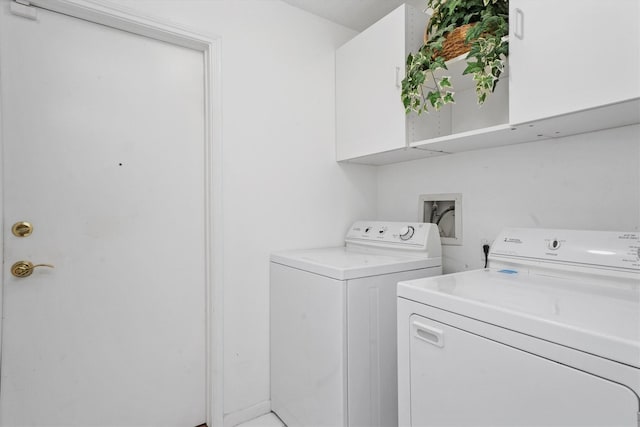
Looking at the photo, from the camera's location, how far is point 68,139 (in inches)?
55.2

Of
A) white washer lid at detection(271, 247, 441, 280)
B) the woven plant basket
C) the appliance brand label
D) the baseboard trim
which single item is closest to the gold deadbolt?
white washer lid at detection(271, 247, 441, 280)

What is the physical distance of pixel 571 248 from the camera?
3.86 ft

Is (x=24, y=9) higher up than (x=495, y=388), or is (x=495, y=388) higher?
(x=24, y=9)

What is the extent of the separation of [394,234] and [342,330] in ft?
2.17

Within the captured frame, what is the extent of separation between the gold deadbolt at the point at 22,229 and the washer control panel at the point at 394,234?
1580 mm

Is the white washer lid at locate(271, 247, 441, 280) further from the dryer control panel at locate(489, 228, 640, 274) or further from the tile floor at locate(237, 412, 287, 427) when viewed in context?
the tile floor at locate(237, 412, 287, 427)

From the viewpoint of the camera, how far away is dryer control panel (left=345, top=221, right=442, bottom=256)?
1.60 metres

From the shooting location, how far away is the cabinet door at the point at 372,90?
1617mm

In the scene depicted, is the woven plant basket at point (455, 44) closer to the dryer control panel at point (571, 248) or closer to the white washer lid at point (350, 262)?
the dryer control panel at point (571, 248)

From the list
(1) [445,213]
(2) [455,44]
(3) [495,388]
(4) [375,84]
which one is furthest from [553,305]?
(4) [375,84]

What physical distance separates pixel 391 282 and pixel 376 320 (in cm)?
18

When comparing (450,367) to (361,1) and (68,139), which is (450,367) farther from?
(361,1)

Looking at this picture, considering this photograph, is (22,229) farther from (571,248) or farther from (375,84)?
(571,248)

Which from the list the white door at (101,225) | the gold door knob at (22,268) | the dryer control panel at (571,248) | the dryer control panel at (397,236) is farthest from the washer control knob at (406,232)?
the gold door knob at (22,268)
